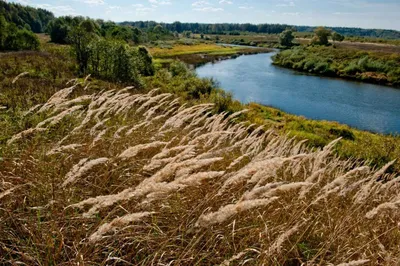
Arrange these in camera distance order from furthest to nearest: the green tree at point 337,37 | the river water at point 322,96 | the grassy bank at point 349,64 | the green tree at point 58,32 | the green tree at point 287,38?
1. the green tree at point 287,38
2. the green tree at point 337,37
3. the green tree at point 58,32
4. the grassy bank at point 349,64
5. the river water at point 322,96

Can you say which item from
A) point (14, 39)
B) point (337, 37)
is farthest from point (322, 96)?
point (337, 37)

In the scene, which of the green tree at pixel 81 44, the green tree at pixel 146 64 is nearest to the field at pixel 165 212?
the green tree at pixel 81 44

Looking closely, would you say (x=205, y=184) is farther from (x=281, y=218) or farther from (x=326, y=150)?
(x=326, y=150)

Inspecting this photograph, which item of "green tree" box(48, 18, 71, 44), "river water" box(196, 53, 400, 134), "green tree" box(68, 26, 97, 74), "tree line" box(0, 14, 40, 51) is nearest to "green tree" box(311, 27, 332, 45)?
"river water" box(196, 53, 400, 134)

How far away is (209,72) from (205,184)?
169ft

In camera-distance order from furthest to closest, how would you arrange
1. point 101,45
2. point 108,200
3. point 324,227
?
point 101,45 < point 324,227 < point 108,200

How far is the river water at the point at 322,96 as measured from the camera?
30109 millimetres

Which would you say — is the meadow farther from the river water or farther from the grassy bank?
the grassy bank

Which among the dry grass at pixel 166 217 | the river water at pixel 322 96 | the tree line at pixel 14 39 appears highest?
the tree line at pixel 14 39

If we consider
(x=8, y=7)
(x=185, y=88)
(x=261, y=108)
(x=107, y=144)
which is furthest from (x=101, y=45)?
(x=8, y=7)

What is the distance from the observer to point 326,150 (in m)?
3.57

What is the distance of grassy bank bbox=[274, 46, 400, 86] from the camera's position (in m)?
51.2

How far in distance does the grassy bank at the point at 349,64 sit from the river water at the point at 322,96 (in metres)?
4.36

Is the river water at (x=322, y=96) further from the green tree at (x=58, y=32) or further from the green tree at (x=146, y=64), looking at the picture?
the green tree at (x=58, y=32)
